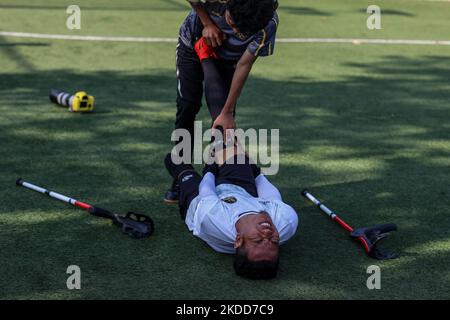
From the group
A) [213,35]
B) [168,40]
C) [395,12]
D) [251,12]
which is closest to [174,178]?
[213,35]

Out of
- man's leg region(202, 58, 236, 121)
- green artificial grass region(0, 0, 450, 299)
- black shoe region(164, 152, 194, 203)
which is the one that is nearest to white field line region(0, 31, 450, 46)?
green artificial grass region(0, 0, 450, 299)

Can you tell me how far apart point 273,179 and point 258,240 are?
222cm

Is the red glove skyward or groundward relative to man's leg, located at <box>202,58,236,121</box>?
skyward

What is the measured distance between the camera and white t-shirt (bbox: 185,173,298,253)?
584 cm

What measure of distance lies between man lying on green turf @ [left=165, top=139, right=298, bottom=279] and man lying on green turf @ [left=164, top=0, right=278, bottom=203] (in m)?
0.40

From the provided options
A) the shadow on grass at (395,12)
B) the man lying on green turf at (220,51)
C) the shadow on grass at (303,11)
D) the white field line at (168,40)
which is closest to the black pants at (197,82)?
the man lying on green turf at (220,51)

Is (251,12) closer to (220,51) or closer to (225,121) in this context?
(220,51)

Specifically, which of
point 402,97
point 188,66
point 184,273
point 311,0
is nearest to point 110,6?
point 311,0

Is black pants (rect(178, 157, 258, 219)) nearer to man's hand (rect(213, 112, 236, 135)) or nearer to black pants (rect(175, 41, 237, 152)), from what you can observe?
man's hand (rect(213, 112, 236, 135))

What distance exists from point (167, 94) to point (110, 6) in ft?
21.1

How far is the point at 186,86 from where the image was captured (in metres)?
6.88

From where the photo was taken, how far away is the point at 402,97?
1088 centimetres

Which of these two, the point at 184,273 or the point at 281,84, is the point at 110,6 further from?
the point at 184,273

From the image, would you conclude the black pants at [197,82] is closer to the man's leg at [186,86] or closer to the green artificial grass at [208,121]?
the man's leg at [186,86]
